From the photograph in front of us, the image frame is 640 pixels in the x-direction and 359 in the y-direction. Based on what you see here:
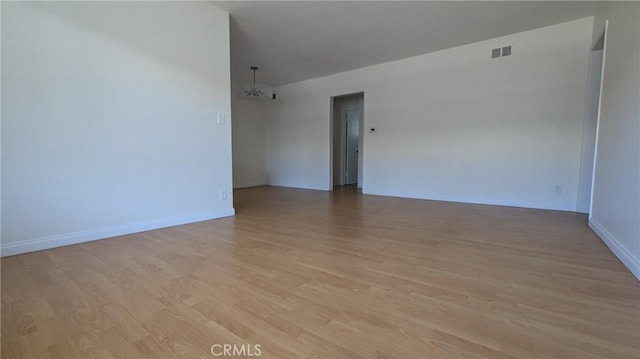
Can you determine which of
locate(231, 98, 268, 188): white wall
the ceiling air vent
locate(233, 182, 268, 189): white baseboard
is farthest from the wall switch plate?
the ceiling air vent

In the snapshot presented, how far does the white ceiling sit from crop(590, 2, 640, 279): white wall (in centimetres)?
94

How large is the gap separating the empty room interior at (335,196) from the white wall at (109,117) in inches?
0.6

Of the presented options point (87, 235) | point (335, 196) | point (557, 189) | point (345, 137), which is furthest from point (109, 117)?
point (345, 137)

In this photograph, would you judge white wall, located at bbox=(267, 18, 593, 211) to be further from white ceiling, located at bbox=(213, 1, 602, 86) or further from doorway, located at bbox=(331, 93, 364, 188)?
doorway, located at bbox=(331, 93, 364, 188)

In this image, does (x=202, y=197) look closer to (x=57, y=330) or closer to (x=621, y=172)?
(x=57, y=330)

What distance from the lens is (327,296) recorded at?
154 centimetres

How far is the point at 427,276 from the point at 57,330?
6.19 feet

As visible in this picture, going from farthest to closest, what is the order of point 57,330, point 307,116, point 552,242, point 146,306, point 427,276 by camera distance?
point 307,116
point 552,242
point 427,276
point 146,306
point 57,330

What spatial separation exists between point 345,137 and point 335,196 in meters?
2.50

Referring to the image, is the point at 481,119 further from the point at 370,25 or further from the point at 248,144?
the point at 248,144

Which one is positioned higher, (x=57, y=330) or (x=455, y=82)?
(x=455, y=82)

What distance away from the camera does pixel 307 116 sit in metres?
6.58

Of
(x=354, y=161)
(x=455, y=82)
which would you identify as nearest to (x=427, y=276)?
(x=455, y=82)

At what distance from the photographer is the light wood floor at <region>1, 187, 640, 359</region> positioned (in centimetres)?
115
